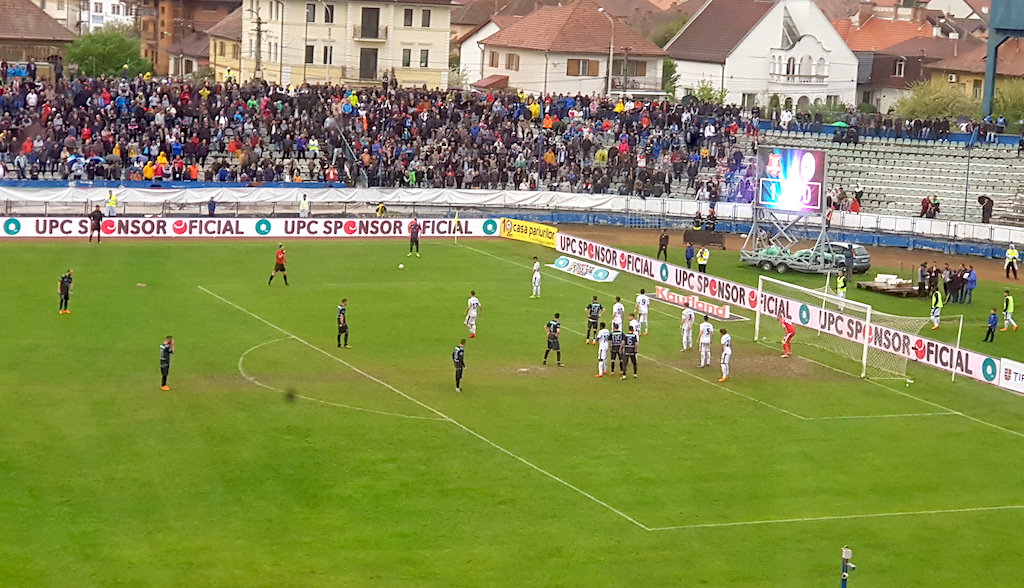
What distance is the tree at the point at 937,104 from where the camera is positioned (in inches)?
4193

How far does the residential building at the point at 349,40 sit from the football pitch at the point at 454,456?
199 feet

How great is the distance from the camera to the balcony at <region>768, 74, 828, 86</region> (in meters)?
119

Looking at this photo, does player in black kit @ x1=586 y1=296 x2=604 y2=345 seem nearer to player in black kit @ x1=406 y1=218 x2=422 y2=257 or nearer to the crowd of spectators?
player in black kit @ x1=406 y1=218 x2=422 y2=257

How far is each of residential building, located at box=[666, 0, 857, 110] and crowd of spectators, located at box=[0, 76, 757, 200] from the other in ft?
96.9

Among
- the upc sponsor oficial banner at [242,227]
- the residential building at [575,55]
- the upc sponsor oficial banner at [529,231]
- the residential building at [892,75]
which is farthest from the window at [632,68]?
the upc sponsor oficial banner at [242,227]

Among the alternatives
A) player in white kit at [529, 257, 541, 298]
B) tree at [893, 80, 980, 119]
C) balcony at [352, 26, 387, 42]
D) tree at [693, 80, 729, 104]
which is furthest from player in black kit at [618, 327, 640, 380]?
balcony at [352, 26, 387, 42]

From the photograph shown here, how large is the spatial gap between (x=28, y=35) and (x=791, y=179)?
58.0 m

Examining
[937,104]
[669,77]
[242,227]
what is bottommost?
[242,227]

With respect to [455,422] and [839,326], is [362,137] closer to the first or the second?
[839,326]

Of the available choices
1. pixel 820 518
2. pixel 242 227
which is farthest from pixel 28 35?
pixel 820 518

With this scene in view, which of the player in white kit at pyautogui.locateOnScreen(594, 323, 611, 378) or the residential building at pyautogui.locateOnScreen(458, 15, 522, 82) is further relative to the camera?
the residential building at pyautogui.locateOnScreen(458, 15, 522, 82)

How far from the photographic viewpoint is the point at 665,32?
144125mm

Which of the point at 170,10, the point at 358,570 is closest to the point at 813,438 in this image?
the point at 358,570

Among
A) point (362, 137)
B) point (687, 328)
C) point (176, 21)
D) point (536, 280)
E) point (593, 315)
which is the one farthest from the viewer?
point (176, 21)
